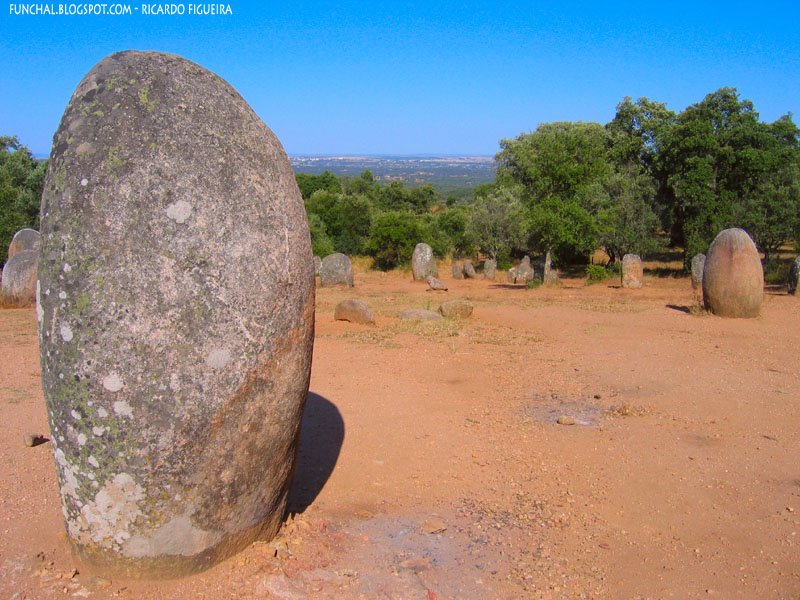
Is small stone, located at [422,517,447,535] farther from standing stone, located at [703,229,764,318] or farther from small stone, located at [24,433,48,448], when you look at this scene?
standing stone, located at [703,229,764,318]

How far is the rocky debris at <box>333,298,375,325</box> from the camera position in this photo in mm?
13859

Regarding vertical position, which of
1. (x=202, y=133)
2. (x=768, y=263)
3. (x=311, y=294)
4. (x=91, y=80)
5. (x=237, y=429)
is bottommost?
(x=768, y=263)

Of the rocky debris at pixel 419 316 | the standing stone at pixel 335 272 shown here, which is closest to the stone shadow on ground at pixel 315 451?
the rocky debris at pixel 419 316

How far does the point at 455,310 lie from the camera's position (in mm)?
14805

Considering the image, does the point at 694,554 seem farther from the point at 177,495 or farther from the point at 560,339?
the point at 560,339

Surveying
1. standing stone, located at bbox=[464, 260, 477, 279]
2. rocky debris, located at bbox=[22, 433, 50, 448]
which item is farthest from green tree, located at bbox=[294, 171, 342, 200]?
rocky debris, located at bbox=[22, 433, 50, 448]

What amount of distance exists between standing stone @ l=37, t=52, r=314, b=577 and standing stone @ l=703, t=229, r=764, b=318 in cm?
1320

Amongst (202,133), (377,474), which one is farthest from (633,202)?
(202,133)

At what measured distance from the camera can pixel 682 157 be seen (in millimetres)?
27016

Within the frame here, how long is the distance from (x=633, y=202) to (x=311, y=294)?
2354 cm

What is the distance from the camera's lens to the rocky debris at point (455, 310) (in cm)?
1479

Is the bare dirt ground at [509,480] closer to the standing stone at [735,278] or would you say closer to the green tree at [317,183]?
the standing stone at [735,278]

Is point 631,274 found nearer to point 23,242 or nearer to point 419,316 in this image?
point 419,316

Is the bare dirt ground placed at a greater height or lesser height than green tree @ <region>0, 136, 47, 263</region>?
lesser
